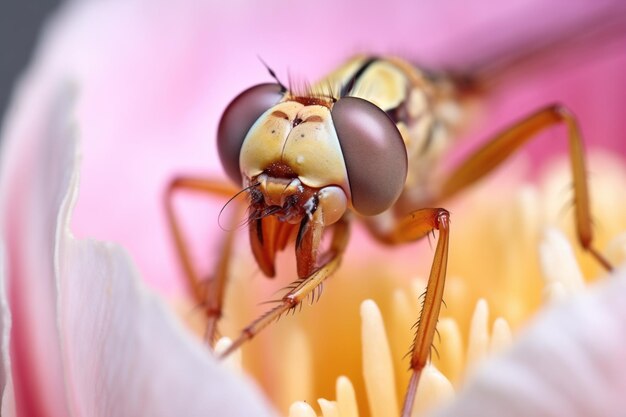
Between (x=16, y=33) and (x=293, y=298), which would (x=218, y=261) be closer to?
(x=293, y=298)

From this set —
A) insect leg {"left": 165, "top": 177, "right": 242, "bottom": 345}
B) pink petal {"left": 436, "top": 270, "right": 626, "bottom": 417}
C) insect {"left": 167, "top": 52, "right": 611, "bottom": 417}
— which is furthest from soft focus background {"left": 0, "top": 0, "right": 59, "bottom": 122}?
pink petal {"left": 436, "top": 270, "right": 626, "bottom": 417}

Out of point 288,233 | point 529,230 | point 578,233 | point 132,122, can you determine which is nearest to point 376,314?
point 288,233

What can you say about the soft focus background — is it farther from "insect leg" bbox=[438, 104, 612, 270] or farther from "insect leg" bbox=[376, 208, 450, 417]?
"insect leg" bbox=[376, 208, 450, 417]

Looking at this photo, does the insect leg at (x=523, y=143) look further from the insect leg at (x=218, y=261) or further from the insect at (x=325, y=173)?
the insect leg at (x=218, y=261)

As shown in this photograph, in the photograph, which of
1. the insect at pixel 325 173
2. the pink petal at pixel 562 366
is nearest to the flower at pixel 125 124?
the insect at pixel 325 173

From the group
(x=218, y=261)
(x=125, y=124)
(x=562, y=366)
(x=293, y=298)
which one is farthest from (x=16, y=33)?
(x=562, y=366)

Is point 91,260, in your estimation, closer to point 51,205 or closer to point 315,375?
point 51,205
